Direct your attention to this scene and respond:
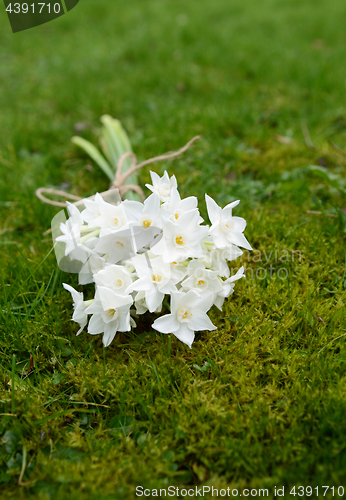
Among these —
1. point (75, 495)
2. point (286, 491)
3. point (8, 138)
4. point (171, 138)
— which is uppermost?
point (8, 138)

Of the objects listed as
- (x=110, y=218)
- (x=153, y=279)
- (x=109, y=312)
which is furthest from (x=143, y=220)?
(x=109, y=312)

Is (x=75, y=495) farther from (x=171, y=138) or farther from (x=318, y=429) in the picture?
(x=171, y=138)

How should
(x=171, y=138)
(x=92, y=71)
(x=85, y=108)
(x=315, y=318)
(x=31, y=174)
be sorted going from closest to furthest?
(x=315, y=318)
(x=31, y=174)
(x=171, y=138)
(x=85, y=108)
(x=92, y=71)

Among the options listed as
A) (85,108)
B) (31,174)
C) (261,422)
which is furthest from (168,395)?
(85,108)

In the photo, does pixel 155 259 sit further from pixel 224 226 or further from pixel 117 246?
pixel 224 226

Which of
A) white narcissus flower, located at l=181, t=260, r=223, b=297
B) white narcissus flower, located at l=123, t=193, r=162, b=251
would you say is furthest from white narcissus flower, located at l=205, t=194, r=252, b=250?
white narcissus flower, located at l=123, t=193, r=162, b=251

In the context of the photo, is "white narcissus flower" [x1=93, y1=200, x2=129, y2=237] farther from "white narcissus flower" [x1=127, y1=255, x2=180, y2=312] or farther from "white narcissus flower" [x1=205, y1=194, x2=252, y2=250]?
"white narcissus flower" [x1=205, y1=194, x2=252, y2=250]
